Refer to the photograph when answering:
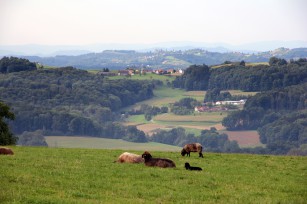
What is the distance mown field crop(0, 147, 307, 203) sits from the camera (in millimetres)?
14797

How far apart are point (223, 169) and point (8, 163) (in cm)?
841

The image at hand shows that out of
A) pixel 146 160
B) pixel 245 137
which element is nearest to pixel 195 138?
pixel 245 137

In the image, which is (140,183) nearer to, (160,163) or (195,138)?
(160,163)

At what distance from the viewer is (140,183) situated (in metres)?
17.3

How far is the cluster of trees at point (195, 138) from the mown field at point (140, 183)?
144 meters

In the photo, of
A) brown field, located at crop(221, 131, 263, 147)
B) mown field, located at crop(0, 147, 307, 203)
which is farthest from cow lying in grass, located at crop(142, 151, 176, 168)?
brown field, located at crop(221, 131, 263, 147)

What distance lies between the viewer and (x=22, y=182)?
1606cm

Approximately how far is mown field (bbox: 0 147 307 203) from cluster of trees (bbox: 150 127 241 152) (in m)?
144

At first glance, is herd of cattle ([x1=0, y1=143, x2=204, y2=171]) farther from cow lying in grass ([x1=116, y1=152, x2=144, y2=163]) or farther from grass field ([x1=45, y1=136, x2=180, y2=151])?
grass field ([x1=45, y1=136, x2=180, y2=151])

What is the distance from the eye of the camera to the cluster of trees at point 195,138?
168875 millimetres

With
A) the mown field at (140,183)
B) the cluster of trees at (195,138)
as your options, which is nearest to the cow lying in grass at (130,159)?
the mown field at (140,183)

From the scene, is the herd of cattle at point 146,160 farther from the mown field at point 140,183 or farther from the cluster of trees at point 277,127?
the cluster of trees at point 277,127

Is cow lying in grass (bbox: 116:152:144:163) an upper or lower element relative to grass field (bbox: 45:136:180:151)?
upper

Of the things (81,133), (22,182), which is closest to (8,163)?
(22,182)
